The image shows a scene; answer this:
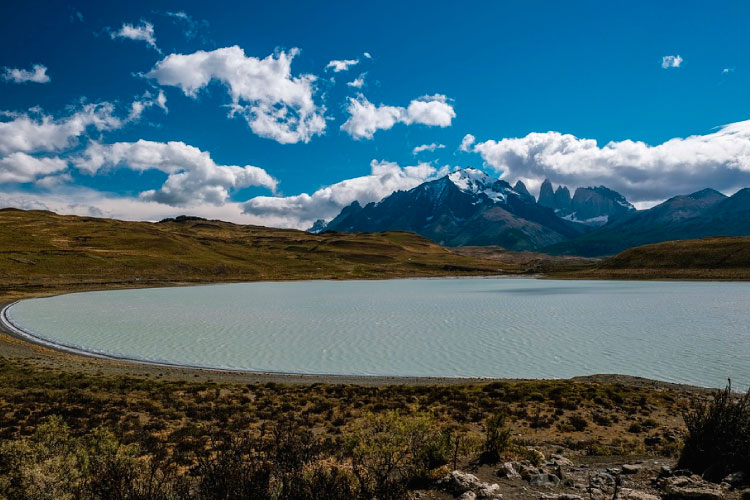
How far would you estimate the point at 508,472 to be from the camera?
11.3m

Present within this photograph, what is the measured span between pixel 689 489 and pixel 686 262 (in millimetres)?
190889

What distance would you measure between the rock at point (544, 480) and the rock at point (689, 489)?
2.32 meters

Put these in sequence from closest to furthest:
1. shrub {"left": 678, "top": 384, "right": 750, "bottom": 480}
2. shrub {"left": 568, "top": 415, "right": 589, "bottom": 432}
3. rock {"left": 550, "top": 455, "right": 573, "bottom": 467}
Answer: shrub {"left": 678, "top": 384, "right": 750, "bottom": 480} < rock {"left": 550, "top": 455, "right": 573, "bottom": 467} < shrub {"left": 568, "top": 415, "right": 589, "bottom": 432}

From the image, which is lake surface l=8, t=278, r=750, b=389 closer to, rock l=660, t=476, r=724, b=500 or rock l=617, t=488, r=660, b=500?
rock l=660, t=476, r=724, b=500

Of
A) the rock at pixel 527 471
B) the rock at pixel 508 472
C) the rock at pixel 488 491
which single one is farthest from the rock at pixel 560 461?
the rock at pixel 488 491

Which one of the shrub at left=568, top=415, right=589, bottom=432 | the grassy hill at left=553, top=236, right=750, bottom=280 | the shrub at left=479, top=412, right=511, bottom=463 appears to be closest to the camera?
the shrub at left=479, top=412, right=511, bottom=463

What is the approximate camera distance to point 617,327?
50.5 meters

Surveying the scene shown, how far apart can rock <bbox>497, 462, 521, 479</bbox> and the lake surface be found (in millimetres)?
19590

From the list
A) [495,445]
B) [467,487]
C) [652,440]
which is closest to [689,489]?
[467,487]

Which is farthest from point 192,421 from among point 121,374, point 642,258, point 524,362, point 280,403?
point 642,258

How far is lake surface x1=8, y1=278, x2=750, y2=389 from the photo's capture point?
1302 inches

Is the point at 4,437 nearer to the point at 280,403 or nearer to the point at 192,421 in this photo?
the point at 192,421

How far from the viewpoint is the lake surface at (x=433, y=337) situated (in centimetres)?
3306

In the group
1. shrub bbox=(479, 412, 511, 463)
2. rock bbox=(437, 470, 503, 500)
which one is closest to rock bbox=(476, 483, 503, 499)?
rock bbox=(437, 470, 503, 500)
